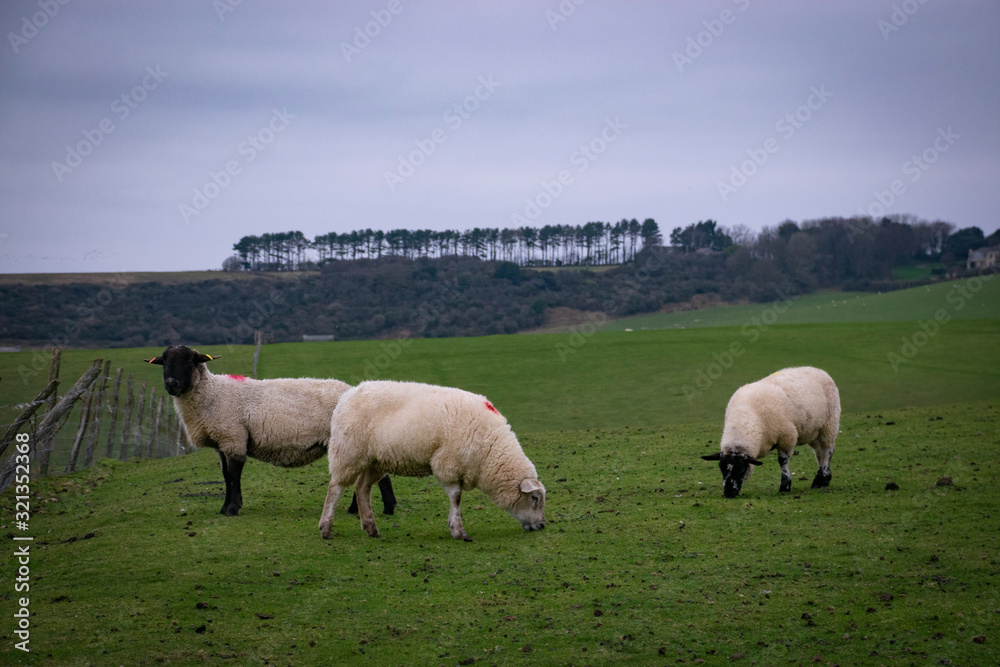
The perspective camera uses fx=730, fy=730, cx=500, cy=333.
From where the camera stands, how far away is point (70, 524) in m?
11.1

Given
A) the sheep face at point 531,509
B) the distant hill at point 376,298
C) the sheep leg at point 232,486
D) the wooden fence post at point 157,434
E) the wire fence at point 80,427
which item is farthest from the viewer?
the distant hill at point 376,298

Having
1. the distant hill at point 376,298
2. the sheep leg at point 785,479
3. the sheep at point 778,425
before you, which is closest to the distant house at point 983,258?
the distant hill at point 376,298

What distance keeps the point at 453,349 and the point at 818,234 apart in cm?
9662

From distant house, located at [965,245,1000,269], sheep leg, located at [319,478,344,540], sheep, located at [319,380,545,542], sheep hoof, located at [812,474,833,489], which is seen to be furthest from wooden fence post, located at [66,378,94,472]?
distant house, located at [965,245,1000,269]

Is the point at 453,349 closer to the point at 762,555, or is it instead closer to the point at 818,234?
the point at 762,555

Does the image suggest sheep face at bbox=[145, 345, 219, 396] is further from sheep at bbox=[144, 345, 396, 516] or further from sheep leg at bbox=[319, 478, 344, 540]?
sheep leg at bbox=[319, 478, 344, 540]

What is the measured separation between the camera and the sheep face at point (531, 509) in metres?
9.86

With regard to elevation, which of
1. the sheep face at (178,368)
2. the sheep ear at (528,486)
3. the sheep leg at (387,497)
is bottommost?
the sheep leg at (387,497)

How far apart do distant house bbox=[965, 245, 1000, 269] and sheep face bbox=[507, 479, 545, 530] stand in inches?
5023

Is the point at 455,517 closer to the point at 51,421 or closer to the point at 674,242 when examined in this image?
the point at 51,421

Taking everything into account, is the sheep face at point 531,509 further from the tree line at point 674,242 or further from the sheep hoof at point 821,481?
the tree line at point 674,242

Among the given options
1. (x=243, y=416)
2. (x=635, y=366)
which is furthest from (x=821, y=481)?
(x=635, y=366)

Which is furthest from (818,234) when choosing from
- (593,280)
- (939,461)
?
(939,461)

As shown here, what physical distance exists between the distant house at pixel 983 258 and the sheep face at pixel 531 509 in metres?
128
